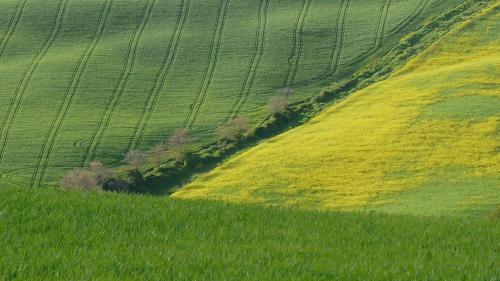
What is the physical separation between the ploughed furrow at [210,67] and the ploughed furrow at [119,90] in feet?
16.4

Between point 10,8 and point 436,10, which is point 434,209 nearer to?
point 436,10

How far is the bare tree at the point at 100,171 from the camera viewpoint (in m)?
44.5

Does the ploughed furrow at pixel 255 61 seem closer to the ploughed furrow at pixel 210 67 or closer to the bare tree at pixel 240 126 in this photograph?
the ploughed furrow at pixel 210 67

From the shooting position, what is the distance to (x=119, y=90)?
198 ft

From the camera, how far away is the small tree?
154 feet

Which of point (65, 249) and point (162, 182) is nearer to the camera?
point (65, 249)

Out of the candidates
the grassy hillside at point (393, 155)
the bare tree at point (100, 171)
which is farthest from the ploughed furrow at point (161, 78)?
the grassy hillside at point (393, 155)

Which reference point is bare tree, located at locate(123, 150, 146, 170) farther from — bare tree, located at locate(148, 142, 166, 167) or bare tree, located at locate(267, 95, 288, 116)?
bare tree, located at locate(267, 95, 288, 116)

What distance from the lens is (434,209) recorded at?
106ft

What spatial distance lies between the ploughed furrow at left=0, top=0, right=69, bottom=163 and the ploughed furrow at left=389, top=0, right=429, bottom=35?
2604 centimetres

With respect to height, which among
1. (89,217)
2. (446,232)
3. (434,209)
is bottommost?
(434,209)

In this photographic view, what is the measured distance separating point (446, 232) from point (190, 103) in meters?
43.8

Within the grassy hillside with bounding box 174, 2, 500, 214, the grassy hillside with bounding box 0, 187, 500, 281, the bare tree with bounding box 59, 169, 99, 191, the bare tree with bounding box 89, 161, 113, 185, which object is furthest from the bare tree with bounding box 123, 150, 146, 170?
the grassy hillside with bounding box 0, 187, 500, 281

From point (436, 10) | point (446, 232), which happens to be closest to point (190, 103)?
point (436, 10)
